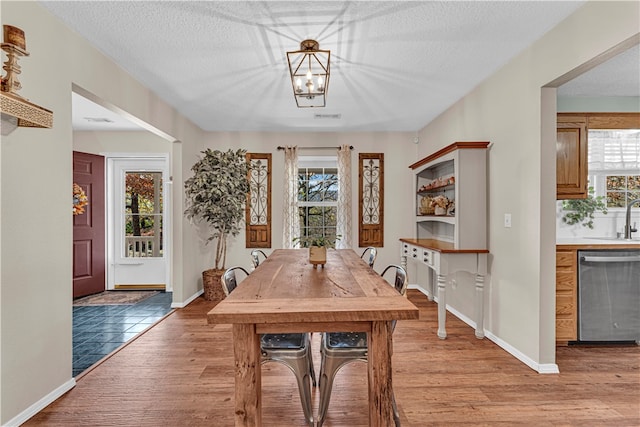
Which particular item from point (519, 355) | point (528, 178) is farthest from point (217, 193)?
point (519, 355)

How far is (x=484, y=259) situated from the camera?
316 cm

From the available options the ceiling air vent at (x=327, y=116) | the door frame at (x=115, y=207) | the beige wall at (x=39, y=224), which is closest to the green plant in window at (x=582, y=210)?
the ceiling air vent at (x=327, y=116)

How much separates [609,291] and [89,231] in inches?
245

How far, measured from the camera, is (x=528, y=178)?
2.62 metres

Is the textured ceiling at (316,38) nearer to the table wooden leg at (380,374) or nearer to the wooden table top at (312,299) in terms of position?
the wooden table top at (312,299)

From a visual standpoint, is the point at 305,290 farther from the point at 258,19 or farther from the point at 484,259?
the point at 484,259

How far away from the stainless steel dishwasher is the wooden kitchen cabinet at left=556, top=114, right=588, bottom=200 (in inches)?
22.4

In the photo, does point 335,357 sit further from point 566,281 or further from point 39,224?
point 566,281

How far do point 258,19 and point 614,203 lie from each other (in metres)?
3.95

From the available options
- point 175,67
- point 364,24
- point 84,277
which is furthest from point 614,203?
point 84,277

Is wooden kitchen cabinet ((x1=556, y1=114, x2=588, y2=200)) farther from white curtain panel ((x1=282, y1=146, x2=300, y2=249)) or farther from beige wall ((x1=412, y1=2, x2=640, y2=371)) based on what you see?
white curtain panel ((x1=282, y1=146, x2=300, y2=249))

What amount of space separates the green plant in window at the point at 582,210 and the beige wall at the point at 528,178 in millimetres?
981

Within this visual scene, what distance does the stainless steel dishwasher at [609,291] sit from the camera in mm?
2814

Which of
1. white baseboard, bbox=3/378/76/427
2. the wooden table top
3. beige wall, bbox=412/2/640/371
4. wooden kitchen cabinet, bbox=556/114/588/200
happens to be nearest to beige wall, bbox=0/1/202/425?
white baseboard, bbox=3/378/76/427
